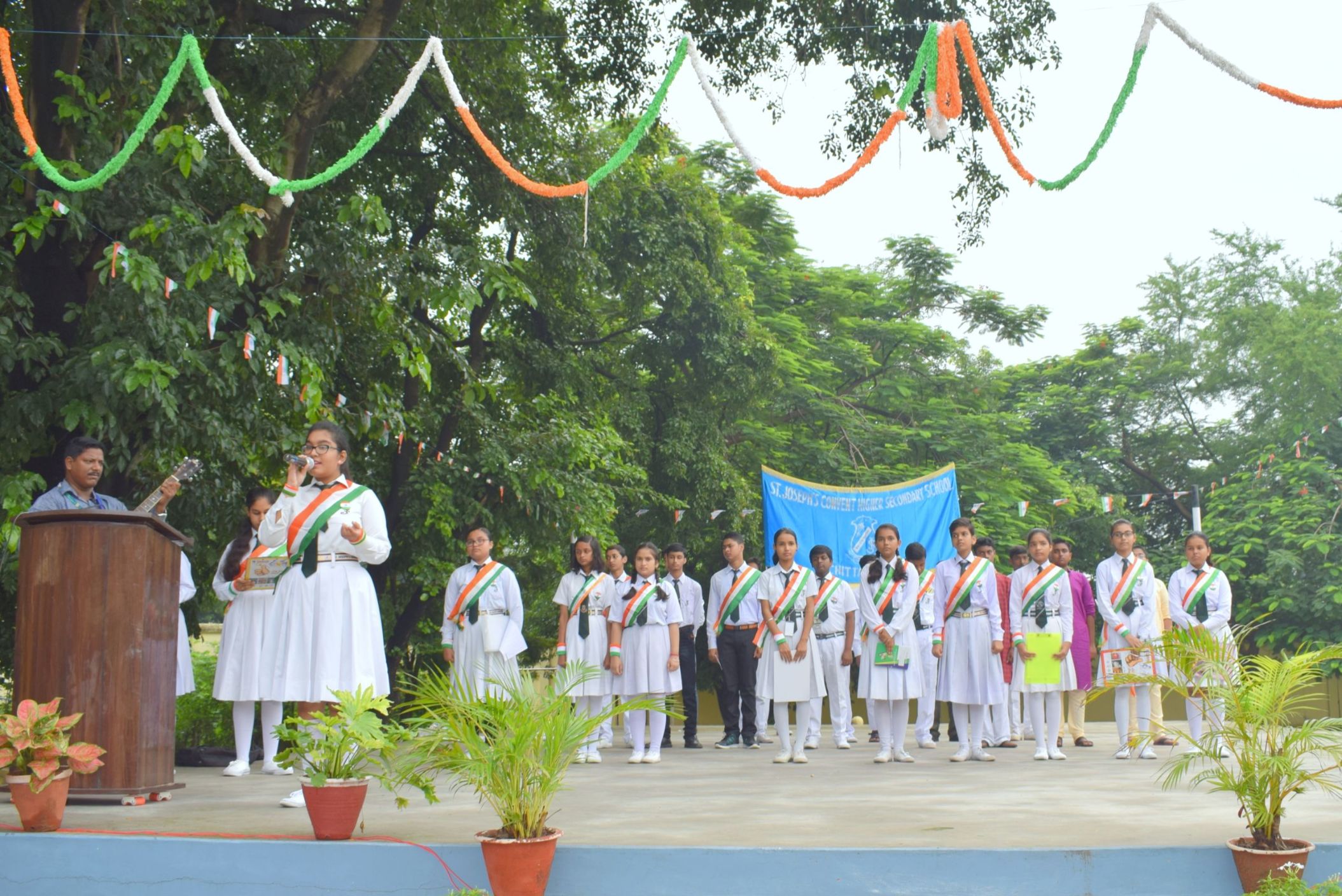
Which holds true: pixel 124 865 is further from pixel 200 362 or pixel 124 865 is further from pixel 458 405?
pixel 458 405

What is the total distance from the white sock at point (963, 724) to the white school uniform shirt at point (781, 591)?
4.12 ft

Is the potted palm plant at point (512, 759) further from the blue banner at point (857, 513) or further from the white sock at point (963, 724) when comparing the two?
the blue banner at point (857, 513)

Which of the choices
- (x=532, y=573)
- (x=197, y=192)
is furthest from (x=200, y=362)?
(x=532, y=573)

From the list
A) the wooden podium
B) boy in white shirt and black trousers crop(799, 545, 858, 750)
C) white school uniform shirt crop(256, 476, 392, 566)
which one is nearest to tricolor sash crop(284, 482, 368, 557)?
white school uniform shirt crop(256, 476, 392, 566)

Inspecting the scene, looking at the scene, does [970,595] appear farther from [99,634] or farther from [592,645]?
[99,634]

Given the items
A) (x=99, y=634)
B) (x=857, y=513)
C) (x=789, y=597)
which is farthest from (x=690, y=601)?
(x=99, y=634)

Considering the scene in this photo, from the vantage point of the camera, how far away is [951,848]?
4.60 meters

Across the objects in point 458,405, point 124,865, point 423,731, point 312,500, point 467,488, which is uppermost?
point 458,405

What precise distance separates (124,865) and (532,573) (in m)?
11.3

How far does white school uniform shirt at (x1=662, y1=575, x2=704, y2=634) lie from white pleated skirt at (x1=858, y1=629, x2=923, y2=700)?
181 centimetres

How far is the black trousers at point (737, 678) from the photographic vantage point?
1100 cm

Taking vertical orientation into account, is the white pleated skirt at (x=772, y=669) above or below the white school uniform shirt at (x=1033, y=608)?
below

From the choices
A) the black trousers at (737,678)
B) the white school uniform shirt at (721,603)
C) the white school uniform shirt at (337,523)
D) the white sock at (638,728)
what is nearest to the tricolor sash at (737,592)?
the white school uniform shirt at (721,603)

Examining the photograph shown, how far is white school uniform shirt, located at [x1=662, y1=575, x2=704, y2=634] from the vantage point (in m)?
11.1
